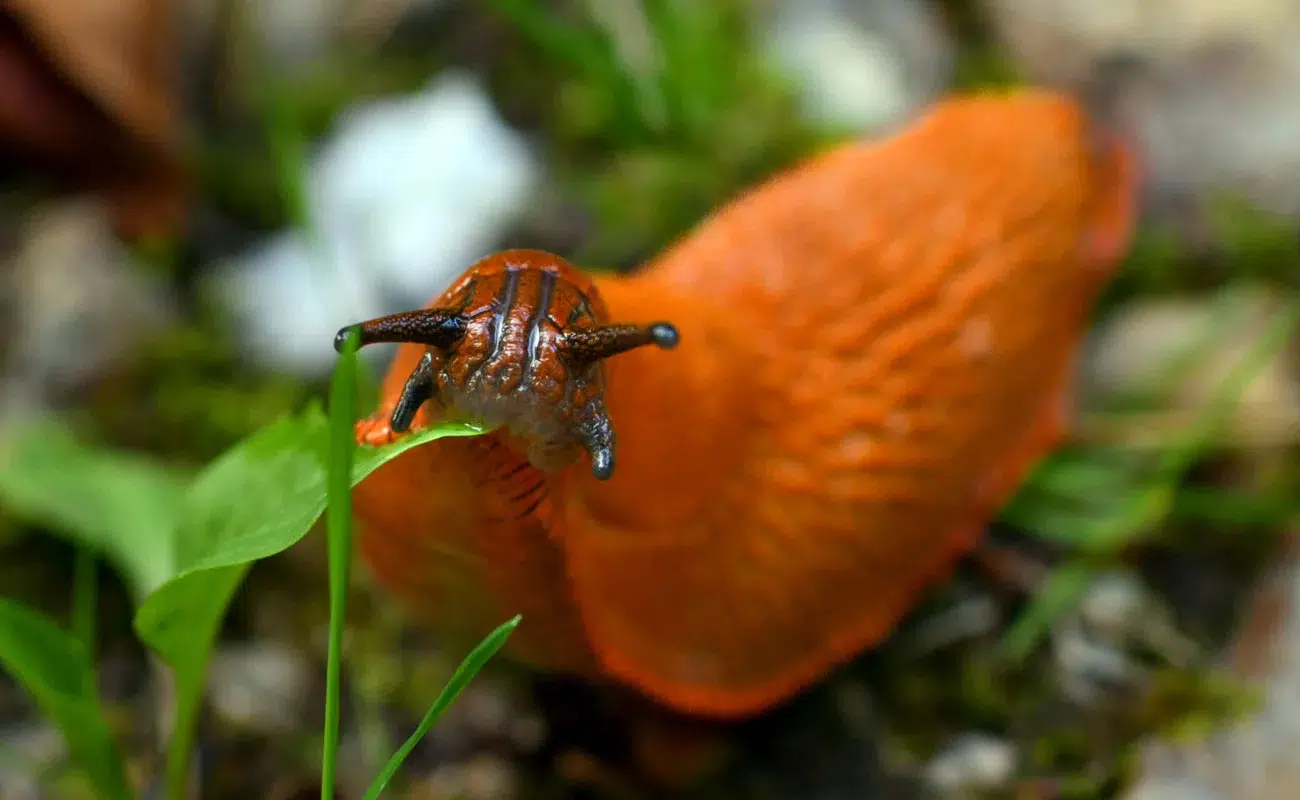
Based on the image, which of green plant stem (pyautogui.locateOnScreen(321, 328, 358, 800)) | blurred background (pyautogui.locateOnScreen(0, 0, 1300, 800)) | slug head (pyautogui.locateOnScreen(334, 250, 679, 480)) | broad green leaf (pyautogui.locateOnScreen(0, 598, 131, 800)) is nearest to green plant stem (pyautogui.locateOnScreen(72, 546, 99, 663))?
blurred background (pyautogui.locateOnScreen(0, 0, 1300, 800))

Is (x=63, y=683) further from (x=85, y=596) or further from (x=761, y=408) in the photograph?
(x=761, y=408)

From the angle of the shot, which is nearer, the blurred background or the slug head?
the slug head

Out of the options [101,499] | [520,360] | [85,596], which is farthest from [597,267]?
[520,360]

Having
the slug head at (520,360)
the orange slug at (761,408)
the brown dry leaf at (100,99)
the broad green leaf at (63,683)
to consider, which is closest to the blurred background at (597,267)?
the brown dry leaf at (100,99)

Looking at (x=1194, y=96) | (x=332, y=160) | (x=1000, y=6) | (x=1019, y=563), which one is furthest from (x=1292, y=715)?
(x=332, y=160)

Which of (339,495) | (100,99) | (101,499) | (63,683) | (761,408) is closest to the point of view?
(339,495)

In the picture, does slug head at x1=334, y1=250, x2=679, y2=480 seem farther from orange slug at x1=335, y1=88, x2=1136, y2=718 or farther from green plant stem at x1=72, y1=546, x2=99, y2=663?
green plant stem at x1=72, y1=546, x2=99, y2=663

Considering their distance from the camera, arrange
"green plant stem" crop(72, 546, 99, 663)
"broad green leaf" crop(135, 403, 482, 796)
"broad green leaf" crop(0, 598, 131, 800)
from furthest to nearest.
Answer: "green plant stem" crop(72, 546, 99, 663)
"broad green leaf" crop(0, 598, 131, 800)
"broad green leaf" crop(135, 403, 482, 796)
